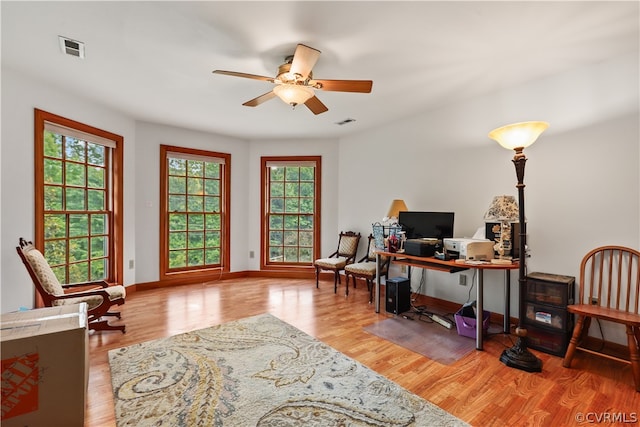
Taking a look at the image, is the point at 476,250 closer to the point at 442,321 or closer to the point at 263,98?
the point at 442,321

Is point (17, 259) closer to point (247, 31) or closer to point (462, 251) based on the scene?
point (247, 31)

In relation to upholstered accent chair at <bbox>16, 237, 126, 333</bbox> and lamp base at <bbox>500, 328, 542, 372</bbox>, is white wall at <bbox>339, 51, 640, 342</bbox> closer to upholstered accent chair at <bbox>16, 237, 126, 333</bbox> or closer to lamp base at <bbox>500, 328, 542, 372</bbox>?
lamp base at <bbox>500, 328, 542, 372</bbox>

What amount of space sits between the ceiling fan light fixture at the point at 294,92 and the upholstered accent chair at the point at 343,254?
2698 mm

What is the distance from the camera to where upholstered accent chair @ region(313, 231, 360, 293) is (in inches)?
182

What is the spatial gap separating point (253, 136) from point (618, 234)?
15.8 feet

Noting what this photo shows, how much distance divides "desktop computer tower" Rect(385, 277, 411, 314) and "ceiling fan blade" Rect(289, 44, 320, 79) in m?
2.50

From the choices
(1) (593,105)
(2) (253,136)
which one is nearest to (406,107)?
(1) (593,105)

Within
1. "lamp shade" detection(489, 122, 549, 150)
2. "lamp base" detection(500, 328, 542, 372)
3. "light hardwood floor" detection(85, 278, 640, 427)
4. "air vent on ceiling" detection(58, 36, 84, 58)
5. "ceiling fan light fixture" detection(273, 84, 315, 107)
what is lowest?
"light hardwood floor" detection(85, 278, 640, 427)

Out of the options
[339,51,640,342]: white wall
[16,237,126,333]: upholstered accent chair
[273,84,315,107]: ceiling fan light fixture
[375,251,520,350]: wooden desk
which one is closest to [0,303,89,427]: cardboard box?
[16,237,126,333]: upholstered accent chair

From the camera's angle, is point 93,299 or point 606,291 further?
point 93,299

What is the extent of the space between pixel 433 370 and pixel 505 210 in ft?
5.20

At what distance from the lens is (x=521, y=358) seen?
235cm

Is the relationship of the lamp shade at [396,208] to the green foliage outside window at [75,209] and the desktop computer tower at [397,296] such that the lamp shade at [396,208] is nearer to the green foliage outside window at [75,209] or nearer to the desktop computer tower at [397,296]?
the desktop computer tower at [397,296]

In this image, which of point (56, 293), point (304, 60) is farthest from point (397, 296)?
point (56, 293)
